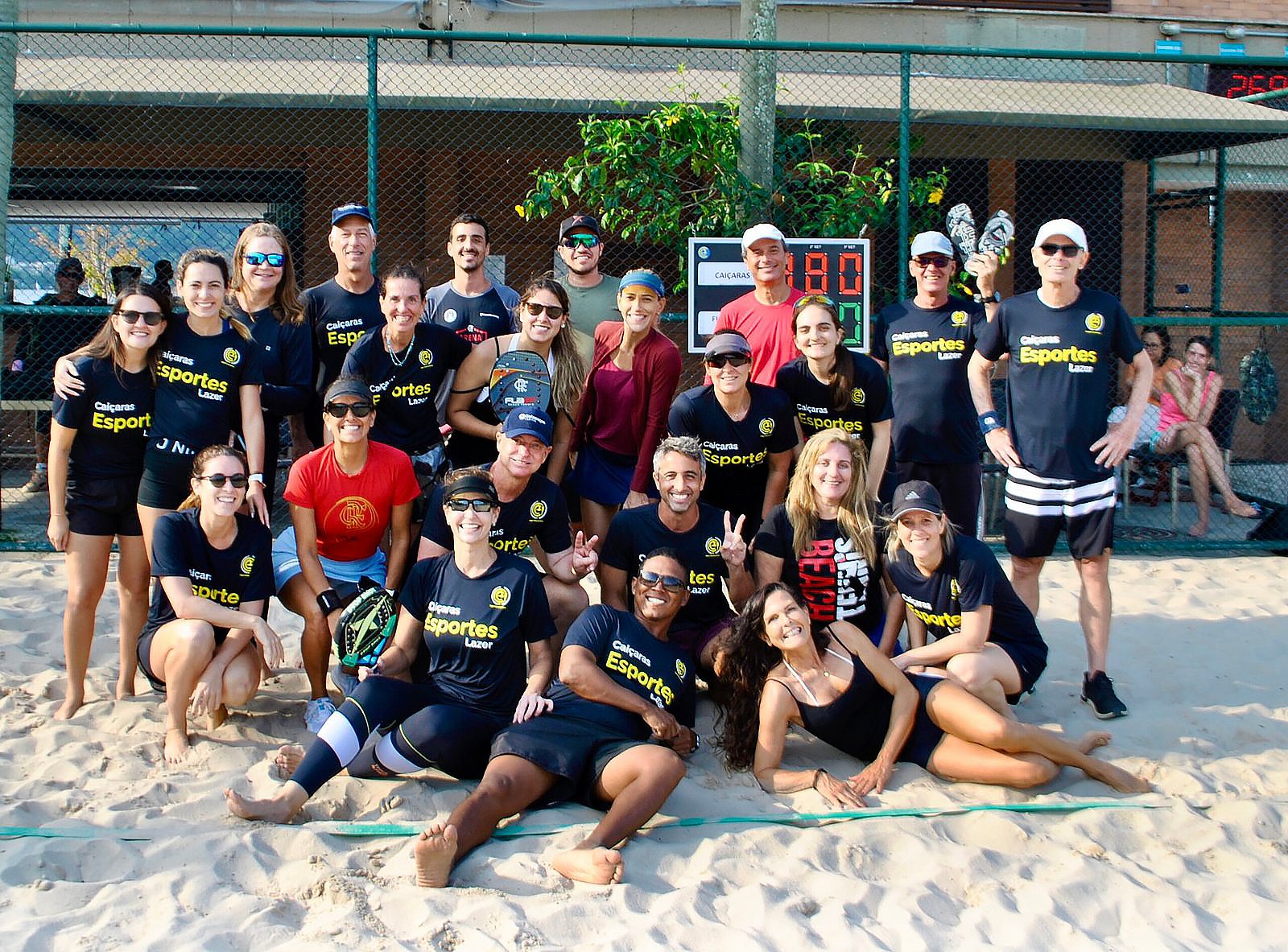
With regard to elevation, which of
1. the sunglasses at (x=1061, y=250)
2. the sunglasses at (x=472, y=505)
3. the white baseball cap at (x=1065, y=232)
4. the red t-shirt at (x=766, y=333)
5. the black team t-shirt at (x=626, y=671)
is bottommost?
the black team t-shirt at (x=626, y=671)

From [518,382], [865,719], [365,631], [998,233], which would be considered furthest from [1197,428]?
[365,631]

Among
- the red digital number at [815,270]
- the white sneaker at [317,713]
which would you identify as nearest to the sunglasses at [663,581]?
the white sneaker at [317,713]

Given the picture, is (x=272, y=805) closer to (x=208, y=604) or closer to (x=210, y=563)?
(x=208, y=604)

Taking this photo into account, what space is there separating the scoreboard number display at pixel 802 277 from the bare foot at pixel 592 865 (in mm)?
3684

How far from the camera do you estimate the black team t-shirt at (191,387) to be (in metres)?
4.60

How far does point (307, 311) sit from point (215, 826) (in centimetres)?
235

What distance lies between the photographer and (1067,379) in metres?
4.81

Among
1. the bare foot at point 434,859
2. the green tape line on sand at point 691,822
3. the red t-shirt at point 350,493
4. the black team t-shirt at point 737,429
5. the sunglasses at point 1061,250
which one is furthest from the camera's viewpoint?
the black team t-shirt at point 737,429

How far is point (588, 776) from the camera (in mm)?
3848

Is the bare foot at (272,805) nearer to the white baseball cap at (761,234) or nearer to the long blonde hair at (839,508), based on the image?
the long blonde hair at (839,508)

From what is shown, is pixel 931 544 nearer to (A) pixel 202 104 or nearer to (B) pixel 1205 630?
(B) pixel 1205 630

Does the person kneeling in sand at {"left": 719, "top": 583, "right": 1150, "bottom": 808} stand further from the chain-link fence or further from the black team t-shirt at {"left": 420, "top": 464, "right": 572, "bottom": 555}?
the chain-link fence

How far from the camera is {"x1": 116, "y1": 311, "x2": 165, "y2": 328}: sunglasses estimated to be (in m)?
4.47

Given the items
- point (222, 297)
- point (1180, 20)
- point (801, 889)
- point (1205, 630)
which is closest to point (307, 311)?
point (222, 297)
